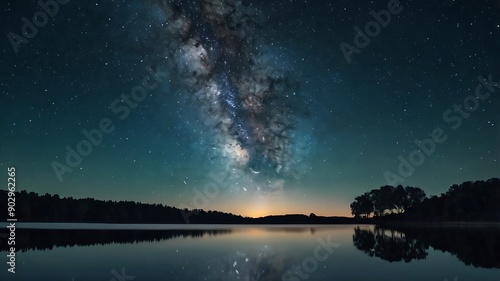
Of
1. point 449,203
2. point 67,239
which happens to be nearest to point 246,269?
point 67,239

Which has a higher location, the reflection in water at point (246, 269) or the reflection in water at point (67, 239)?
the reflection in water at point (67, 239)

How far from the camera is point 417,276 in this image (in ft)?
69.4

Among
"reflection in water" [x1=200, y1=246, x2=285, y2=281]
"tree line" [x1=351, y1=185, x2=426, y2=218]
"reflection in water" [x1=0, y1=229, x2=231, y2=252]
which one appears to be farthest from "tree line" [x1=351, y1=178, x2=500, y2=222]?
"reflection in water" [x1=200, y1=246, x2=285, y2=281]

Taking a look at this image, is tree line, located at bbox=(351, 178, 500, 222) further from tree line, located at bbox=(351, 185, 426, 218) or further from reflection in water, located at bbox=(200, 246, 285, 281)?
reflection in water, located at bbox=(200, 246, 285, 281)

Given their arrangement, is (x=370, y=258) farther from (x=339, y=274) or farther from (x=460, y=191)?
(x=460, y=191)

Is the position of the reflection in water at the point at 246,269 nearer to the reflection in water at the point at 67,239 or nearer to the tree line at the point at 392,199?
the reflection in water at the point at 67,239

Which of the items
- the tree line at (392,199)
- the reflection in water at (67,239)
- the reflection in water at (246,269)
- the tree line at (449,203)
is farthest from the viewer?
the tree line at (392,199)

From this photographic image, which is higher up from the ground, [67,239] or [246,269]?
[67,239]

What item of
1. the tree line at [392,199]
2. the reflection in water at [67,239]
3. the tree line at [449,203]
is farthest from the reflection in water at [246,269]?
the tree line at [392,199]

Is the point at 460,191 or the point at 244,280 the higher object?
the point at 460,191

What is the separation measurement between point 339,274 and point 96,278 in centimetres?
1298

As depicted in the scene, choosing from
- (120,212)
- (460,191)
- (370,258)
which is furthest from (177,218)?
(370,258)

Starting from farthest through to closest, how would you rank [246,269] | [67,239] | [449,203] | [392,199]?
[392,199] < [449,203] < [67,239] < [246,269]

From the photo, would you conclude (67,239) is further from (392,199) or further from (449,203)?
(392,199)
